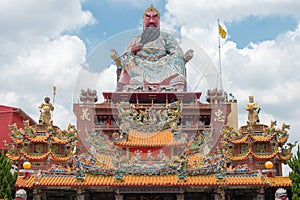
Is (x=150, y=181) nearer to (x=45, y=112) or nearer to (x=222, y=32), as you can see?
(x=45, y=112)

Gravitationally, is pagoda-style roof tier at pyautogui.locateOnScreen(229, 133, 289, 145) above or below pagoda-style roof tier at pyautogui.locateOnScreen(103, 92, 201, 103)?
below

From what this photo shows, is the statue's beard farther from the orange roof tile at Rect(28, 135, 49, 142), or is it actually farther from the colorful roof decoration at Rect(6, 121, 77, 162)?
the orange roof tile at Rect(28, 135, 49, 142)

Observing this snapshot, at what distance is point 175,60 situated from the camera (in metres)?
36.3

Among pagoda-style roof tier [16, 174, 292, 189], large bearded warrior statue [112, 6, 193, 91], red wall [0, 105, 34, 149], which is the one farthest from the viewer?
large bearded warrior statue [112, 6, 193, 91]

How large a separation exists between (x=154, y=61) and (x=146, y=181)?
19617mm

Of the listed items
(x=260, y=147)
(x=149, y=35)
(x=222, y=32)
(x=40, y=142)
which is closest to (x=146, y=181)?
(x=40, y=142)

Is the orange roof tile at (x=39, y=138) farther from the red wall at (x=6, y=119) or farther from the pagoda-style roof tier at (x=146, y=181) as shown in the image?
the red wall at (x=6, y=119)

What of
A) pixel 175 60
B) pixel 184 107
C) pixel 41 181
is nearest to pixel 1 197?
pixel 41 181

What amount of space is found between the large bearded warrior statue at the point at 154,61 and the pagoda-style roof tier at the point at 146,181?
16712 millimetres

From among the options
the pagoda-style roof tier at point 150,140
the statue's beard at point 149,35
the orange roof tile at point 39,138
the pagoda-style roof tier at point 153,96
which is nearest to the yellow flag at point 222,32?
the pagoda-style roof tier at point 153,96

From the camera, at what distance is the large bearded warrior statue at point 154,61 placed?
35.1m

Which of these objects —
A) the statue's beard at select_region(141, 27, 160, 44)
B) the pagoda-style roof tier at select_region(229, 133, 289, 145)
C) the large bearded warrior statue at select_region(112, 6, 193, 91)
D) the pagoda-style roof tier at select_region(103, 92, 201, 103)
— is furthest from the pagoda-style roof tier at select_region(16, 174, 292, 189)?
the statue's beard at select_region(141, 27, 160, 44)

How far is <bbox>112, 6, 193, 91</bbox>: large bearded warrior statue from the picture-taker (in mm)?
35062

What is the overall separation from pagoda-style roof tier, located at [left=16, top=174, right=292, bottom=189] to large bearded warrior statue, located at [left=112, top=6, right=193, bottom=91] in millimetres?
16712
